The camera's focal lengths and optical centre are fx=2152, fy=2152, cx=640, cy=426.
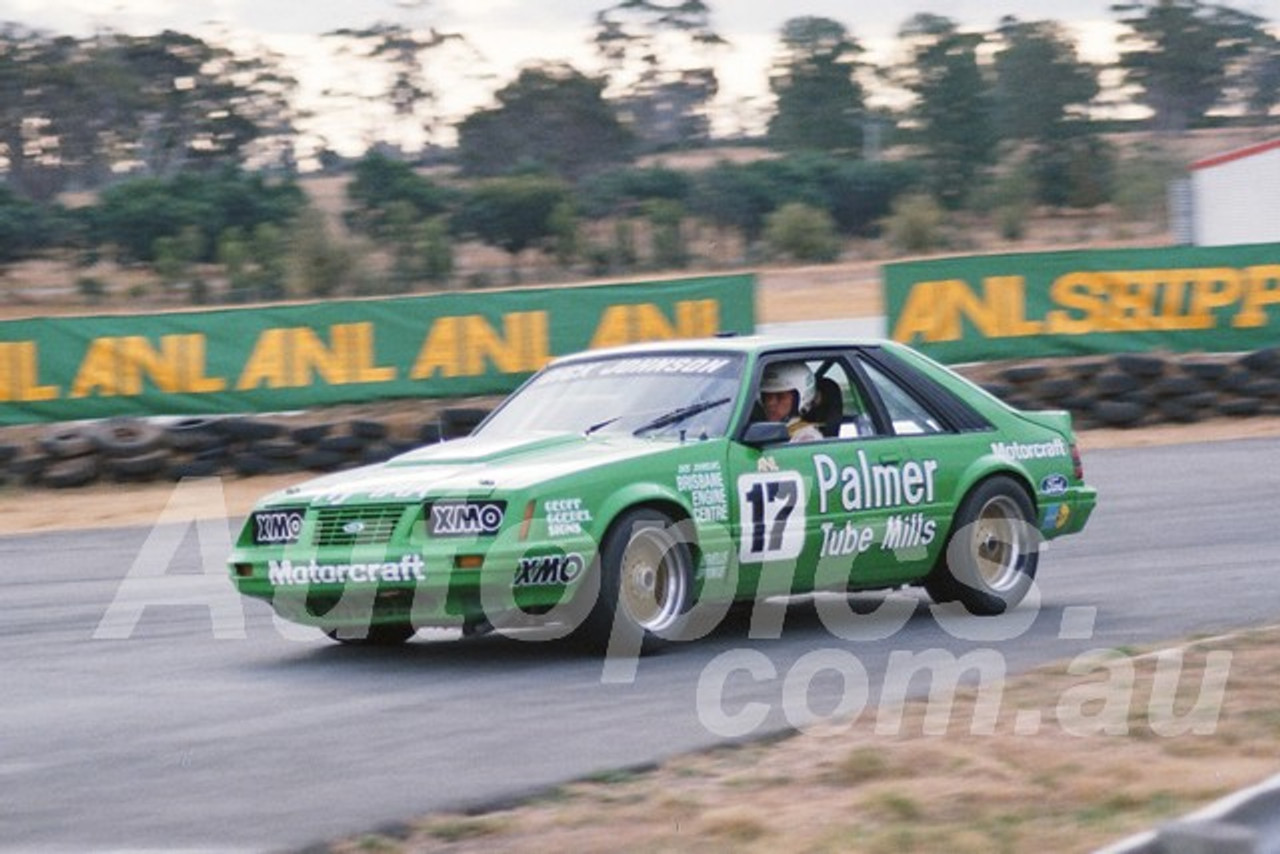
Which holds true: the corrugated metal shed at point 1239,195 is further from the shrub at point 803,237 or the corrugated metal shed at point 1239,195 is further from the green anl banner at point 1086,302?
the green anl banner at point 1086,302

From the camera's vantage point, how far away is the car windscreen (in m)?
9.30

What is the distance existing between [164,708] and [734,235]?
58.4 meters

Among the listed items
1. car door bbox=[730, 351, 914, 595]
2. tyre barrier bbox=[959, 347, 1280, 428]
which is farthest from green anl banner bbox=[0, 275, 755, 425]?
car door bbox=[730, 351, 914, 595]

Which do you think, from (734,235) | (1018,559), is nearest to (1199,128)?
(734,235)

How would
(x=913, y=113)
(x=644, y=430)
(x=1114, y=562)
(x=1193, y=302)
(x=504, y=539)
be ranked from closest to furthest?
(x=504, y=539), (x=644, y=430), (x=1114, y=562), (x=1193, y=302), (x=913, y=113)

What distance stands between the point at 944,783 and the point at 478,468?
3184 millimetres

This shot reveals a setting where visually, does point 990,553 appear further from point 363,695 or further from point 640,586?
point 363,695

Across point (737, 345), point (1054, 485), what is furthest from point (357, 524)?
point (1054, 485)

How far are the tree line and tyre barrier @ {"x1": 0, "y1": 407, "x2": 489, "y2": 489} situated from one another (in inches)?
1318

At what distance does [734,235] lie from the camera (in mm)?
65625

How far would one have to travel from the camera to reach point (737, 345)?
31.9 feet

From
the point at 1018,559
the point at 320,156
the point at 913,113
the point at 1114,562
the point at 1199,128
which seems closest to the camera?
the point at 1018,559

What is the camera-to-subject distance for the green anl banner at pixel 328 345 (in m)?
19.8

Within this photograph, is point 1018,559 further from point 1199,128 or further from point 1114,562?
point 1199,128
